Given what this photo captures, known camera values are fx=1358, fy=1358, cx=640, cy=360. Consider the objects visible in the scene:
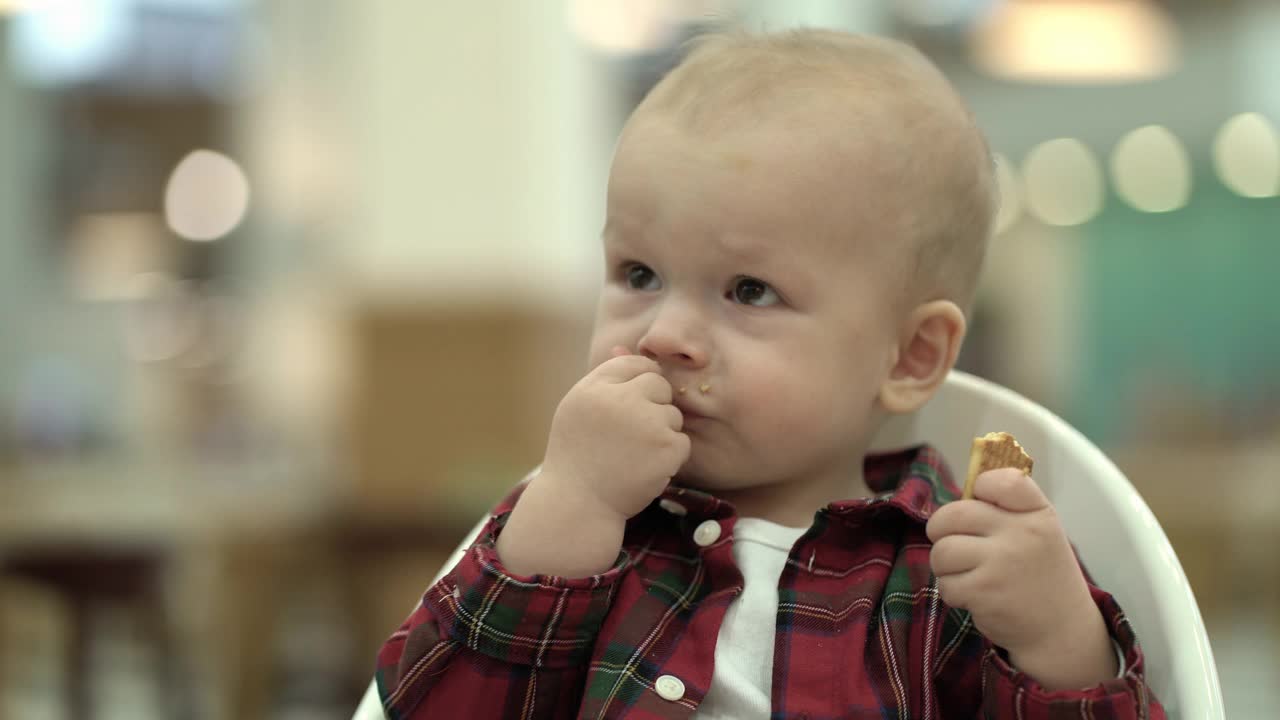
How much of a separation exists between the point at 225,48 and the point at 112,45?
524 millimetres

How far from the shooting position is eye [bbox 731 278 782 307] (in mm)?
955

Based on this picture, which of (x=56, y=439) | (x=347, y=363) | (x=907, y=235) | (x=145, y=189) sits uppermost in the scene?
(x=907, y=235)

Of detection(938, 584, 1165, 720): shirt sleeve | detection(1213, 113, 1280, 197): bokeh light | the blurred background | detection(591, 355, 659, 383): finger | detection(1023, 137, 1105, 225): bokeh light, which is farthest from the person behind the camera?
detection(1213, 113, 1280, 197): bokeh light

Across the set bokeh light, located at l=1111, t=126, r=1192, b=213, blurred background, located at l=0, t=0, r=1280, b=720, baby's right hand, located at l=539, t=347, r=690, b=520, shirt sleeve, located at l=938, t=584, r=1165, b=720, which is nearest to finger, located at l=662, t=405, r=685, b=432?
baby's right hand, located at l=539, t=347, r=690, b=520

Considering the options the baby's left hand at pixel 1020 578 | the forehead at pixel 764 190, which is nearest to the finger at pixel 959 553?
the baby's left hand at pixel 1020 578

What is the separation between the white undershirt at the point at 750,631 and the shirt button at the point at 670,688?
35 mm

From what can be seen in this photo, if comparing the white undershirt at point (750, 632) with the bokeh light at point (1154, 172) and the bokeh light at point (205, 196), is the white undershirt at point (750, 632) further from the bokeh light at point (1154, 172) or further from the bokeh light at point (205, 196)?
the bokeh light at point (1154, 172)

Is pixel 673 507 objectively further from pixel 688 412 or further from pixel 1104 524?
pixel 1104 524

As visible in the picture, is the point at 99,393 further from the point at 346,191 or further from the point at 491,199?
the point at 491,199

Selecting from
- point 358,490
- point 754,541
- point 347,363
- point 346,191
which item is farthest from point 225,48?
point 754,541

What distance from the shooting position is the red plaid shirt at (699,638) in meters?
0.89

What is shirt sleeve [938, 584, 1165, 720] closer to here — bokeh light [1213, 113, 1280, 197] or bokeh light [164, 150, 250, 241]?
bokeh light [164, 150, 250, 241]

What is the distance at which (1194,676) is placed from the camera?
864 millimetres

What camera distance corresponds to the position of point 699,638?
36.7 inches
